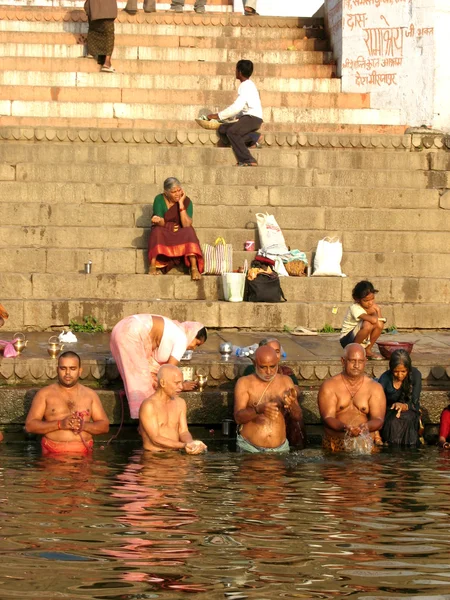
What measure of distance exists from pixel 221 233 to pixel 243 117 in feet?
5.74

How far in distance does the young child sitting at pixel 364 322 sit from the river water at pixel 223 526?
66.3 inches

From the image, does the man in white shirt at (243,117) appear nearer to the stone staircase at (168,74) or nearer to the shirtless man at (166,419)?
the stone staircase at (168,74)

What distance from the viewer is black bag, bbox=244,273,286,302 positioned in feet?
39.6

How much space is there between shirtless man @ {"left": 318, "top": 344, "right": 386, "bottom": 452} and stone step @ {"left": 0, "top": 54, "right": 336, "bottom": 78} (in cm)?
731

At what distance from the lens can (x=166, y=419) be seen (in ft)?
29.8

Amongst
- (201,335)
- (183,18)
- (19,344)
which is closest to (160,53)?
(183,18)

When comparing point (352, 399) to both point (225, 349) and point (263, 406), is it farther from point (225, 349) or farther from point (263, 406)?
point (225, 349)

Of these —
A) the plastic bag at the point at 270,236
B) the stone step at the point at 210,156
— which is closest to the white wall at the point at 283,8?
the stone step at the point at 210,156

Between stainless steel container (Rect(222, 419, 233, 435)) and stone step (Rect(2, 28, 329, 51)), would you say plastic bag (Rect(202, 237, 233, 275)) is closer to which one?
stainless steel container (Rect(222, 419, 233, 435))

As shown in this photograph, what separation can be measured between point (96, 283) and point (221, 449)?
345 cm

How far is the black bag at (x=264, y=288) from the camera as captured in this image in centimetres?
1206

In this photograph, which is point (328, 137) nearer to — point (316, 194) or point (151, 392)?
point (316, 194)

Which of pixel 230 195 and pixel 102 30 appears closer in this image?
pixel 230 195

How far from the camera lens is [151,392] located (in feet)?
31.0
